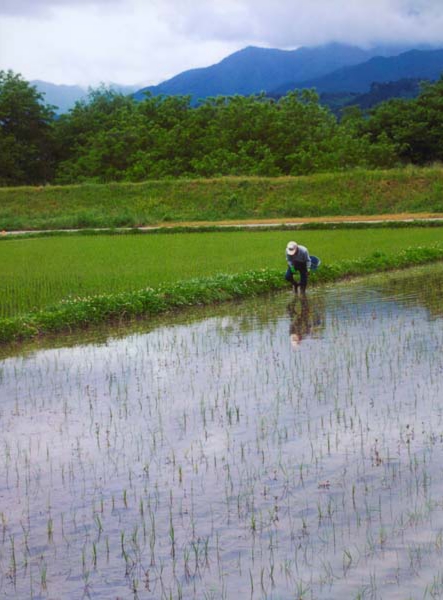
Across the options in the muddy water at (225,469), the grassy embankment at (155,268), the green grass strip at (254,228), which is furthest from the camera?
the green grass strip at (254,228)

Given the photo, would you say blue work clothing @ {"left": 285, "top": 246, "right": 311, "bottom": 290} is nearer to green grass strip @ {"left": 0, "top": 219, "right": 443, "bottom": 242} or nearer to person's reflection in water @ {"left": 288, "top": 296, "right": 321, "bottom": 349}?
person's reflection in water @ {"left": 288, "top": 296, "right": 321, "bottom": 349}

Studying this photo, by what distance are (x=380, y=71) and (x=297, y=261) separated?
147 m

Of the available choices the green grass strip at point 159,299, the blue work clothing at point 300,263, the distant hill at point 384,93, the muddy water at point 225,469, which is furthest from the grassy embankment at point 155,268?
the distant hill at point 384,93

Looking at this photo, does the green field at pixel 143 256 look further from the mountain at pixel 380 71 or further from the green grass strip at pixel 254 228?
the mountain at pixel 380 71

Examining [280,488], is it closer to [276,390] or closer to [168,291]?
[276,390]

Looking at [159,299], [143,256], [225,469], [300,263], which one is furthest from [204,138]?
[225,469]

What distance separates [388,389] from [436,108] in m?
44.6

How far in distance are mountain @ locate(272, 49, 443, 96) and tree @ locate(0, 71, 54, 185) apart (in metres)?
102

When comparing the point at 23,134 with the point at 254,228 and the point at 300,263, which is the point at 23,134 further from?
the point at 300,263

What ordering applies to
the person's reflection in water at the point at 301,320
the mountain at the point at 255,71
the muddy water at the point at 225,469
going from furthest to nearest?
the mountain at the point at 255,71 < the person's reflection in water at the point at 301,320 < the muddy water at the point at 225,469

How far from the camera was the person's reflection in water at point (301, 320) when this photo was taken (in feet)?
35.0

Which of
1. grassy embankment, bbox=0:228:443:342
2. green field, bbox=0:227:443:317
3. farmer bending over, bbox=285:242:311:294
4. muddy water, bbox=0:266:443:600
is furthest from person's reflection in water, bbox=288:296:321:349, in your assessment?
green field, bbox=0:227:443:317

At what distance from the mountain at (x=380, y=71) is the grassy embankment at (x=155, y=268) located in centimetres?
12889

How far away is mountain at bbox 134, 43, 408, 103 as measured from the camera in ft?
548
